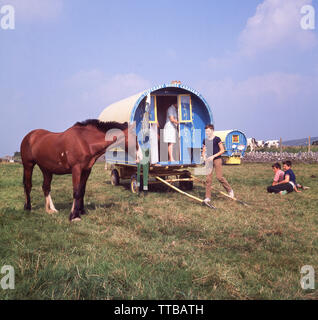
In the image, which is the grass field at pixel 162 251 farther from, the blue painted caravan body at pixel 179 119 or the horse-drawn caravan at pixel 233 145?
the horse-drawn caravan at pixel 233 145

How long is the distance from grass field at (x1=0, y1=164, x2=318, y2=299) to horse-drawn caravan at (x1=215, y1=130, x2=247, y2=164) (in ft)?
51.3

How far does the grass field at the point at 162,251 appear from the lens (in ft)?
9.44

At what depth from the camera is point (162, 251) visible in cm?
405

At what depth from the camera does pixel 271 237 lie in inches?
189

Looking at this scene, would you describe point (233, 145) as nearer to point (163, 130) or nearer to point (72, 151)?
point (163, 130)

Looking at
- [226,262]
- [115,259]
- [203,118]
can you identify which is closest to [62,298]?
[115,259]

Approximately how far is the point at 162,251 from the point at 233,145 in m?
20.9

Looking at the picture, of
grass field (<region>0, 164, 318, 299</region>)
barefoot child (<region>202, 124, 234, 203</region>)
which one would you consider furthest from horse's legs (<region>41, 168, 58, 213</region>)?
barefoot child (<region>202, 124, 234, 203</region>)

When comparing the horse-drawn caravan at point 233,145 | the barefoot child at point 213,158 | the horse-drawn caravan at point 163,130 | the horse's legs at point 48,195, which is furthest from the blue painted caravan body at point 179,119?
the horse-drawn caravan at point 233,145

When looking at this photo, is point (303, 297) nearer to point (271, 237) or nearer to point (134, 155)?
point (271, 237)

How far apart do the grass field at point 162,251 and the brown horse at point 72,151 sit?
64cm

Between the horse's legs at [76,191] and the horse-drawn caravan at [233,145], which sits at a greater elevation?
the horse-drawn caravan at [233,145]
